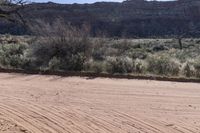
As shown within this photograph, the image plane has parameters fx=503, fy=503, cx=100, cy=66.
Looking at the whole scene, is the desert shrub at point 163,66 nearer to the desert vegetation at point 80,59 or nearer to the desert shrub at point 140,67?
the desert vegetation at point 80,59

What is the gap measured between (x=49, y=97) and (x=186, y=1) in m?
72.3

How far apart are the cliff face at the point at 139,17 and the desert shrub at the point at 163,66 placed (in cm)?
4565

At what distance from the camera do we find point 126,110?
1297 centimetres

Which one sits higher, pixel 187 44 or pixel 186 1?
pixel 186 1

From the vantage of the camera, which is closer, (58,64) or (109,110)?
(109,110)

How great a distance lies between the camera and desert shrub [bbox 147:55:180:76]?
24.0m

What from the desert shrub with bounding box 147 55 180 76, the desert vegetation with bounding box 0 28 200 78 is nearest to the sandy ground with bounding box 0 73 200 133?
the desert shrub with bounding box 147 55 180 76

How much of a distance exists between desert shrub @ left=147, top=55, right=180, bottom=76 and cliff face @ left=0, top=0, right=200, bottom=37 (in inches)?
1797

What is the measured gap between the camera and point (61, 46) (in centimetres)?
2809

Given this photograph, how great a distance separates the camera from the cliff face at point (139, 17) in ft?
249

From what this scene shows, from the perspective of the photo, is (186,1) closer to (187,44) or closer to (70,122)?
(187,44)

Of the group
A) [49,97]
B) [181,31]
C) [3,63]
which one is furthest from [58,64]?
[181,31]

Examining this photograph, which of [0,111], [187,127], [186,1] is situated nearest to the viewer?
[187,127]

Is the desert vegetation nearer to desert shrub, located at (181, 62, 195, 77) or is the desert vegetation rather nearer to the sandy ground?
desert shrub, located at (181, 62, 195, 77)
